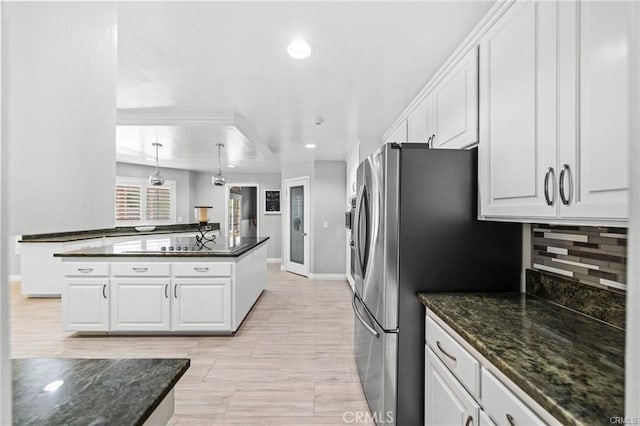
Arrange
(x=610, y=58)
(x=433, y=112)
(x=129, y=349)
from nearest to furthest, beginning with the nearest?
(x=610, y=58), (x=433, y=112), (x=129, y=349)

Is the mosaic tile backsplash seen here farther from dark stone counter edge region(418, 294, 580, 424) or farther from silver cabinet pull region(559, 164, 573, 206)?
dark stone counter edge region(418, 294, 580, 424)

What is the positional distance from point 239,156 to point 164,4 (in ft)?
12.9

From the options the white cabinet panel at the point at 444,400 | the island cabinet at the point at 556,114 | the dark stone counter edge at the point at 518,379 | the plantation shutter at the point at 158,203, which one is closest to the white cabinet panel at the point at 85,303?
the white cabinet panel at the point at 444,400

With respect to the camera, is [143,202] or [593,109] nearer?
[593,109]

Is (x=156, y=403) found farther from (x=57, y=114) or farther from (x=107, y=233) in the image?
(x=107, y=233)

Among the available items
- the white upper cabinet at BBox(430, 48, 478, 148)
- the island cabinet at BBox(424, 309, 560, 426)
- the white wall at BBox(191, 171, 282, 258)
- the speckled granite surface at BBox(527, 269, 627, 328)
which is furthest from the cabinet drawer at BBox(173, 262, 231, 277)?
the white wall at BBox(191, 171, 282, 258)

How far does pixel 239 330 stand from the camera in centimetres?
340

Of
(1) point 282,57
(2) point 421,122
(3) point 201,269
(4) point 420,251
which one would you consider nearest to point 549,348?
(4) point 420,251

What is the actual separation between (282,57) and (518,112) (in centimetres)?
153

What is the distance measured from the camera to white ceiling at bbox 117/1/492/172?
1.69 meters

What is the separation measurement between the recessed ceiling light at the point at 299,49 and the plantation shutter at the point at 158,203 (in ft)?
20.6

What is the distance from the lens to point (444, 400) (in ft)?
4.64

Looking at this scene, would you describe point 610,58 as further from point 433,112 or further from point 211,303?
point 211,303

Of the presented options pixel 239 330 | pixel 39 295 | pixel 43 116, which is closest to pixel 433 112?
pixel 43 116
